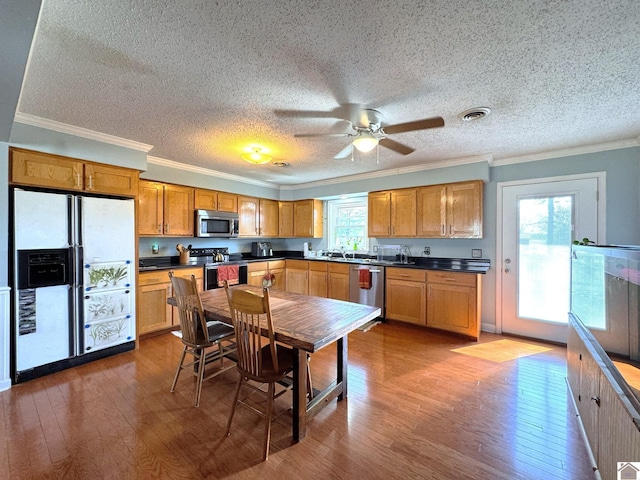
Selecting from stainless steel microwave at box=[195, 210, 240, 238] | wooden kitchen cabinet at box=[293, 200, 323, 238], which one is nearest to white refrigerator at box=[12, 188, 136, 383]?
stainless steel microwave at box=[195, 210, 240, 238]

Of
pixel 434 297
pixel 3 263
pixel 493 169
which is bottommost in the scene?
pixel 434 297

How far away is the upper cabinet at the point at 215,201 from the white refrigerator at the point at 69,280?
1216 mm

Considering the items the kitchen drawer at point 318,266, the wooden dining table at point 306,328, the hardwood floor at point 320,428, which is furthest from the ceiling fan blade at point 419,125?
the kitchen drawer at point 318,266

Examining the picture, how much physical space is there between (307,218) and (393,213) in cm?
184

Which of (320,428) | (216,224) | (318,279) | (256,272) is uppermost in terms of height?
(216,224)

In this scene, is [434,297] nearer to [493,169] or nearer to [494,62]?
[493,169]

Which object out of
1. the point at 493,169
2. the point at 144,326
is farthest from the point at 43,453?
the point at 493,169

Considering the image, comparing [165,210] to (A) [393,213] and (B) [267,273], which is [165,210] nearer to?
(B) [267,273]

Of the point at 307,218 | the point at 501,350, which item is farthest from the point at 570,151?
the point at 307,218

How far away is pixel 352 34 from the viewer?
4.75 ft

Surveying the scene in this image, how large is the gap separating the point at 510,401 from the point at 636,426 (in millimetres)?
1414

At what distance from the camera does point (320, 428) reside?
1.93 m

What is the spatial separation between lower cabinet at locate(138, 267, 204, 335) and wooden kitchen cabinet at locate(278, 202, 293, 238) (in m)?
2.34

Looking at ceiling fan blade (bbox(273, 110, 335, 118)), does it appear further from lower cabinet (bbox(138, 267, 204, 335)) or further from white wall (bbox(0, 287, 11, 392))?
white wall (bbox(0, 287, 11, 392))
